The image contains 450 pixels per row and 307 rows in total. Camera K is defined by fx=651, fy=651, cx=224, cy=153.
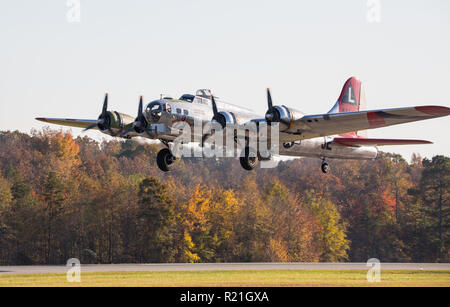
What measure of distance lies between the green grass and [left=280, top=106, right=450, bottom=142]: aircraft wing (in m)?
18.3

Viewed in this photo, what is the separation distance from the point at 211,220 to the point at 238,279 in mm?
38700

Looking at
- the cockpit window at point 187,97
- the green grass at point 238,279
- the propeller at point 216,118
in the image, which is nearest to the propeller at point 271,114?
the propeller at point 216,118

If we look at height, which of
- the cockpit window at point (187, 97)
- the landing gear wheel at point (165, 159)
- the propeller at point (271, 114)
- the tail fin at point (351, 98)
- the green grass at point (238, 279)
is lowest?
the green grass at point (238, 279)

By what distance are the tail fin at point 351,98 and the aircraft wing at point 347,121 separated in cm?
1000

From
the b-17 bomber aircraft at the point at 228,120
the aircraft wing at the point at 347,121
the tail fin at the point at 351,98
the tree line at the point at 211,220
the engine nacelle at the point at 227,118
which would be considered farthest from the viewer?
the tree line at the point at 211,220

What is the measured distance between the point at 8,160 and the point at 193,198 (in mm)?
44449

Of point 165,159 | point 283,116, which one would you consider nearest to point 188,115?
point 165,159

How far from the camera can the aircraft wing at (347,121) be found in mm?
30938

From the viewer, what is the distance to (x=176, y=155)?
37.2 metres

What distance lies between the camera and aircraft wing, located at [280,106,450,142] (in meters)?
30.9

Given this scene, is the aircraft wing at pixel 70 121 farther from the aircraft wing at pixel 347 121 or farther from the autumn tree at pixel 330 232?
the autumn tree at pixel 330 232

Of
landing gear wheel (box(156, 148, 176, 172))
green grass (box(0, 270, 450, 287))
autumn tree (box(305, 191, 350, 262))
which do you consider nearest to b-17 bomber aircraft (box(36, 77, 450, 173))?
landing gear wheel (box(156, 148, 176, 172))

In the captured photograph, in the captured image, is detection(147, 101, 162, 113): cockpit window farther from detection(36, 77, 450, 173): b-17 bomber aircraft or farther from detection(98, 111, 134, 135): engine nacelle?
detection(98, 111, 134, 135): engine nacelle

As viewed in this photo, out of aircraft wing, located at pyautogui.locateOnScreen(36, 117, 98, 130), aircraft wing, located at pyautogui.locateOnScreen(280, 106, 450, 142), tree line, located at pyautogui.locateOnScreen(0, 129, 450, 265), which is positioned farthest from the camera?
tree line, located at pyautogui.locateOnScreen(0, 129, 450, 265)
